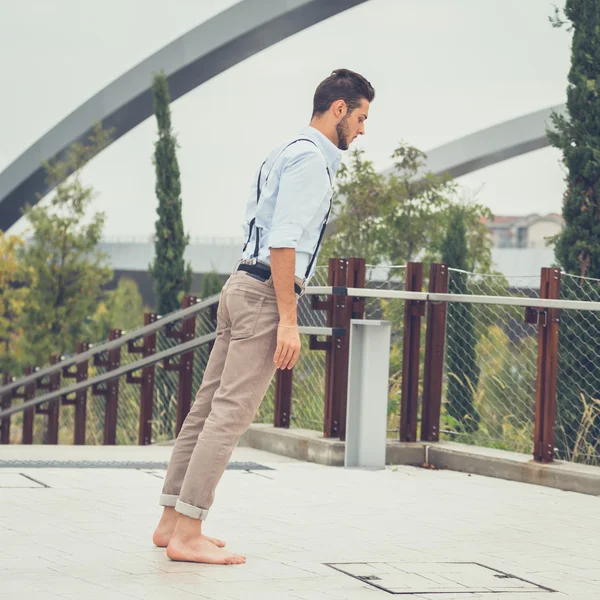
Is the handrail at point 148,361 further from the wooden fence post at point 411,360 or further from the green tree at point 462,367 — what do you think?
the green tree at point 462,367

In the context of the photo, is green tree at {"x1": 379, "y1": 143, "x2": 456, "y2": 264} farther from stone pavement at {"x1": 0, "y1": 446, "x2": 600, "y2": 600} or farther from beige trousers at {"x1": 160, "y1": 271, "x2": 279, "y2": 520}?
beige trousers at {"x1": 160, "y1": 271, "x2": 279, "y2": 520}

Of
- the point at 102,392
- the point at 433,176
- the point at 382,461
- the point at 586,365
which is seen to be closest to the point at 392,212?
the point at 433,176

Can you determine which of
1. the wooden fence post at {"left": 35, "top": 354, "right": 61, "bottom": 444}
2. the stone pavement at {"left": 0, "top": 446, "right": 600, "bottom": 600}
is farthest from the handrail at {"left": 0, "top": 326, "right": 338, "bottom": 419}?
the stone pavement at {"left": 0, "top": 446, "right": 600, "bottom": 600}

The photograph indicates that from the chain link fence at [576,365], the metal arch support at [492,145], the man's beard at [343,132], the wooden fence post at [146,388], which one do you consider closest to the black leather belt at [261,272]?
the man's beard at [343,132]

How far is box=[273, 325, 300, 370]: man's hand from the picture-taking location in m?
3.80

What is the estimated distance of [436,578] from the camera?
3.82 meters

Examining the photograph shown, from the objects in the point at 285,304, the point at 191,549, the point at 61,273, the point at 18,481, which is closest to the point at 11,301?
the point at 61,273

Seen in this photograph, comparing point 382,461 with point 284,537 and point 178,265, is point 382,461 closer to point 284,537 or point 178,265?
point 284,537

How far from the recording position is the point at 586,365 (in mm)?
7973

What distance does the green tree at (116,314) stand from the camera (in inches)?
753

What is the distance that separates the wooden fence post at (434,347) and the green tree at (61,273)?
12.1 meters

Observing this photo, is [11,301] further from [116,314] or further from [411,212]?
[411,212]

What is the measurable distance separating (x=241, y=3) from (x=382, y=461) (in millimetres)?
15627

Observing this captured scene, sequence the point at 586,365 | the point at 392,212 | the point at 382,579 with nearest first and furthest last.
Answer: the point at 382,579 < the point at 586,365 < the point at 392,212
